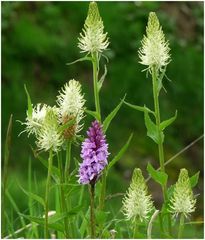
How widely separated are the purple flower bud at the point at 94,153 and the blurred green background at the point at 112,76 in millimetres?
3913

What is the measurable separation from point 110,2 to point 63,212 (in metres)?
5.54

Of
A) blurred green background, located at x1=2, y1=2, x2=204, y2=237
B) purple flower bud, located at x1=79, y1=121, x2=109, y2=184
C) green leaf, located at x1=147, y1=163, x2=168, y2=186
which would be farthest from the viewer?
blurred green background, located at x1=2, y1=2, x2=204, y2=237

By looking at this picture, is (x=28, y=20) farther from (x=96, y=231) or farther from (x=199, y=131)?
(x=96, y=231)

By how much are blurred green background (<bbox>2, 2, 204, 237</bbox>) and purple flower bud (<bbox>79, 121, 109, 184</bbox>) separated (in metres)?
3.91

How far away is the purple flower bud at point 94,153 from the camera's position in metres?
1.90

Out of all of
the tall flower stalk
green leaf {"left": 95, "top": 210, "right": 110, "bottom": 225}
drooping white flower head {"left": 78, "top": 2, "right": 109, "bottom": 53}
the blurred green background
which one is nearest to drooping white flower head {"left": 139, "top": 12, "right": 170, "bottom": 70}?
the tall flower stalk

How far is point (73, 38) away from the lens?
686 centimetres

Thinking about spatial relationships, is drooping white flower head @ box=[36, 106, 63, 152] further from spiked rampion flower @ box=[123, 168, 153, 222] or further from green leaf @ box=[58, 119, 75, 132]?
spiked rampion flower @ box=[123, 168, 153, 222]

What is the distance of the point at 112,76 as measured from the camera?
677 cm

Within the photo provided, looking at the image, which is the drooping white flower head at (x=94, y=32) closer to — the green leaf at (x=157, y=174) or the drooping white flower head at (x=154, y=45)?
the drooping white flower head at (x=154, y=45)

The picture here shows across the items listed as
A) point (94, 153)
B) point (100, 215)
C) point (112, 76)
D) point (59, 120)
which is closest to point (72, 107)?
point (59, 120)

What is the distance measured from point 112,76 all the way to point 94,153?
193 inches

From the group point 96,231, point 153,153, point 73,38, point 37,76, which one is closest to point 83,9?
point 73,38

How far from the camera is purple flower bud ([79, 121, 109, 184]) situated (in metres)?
1.90
